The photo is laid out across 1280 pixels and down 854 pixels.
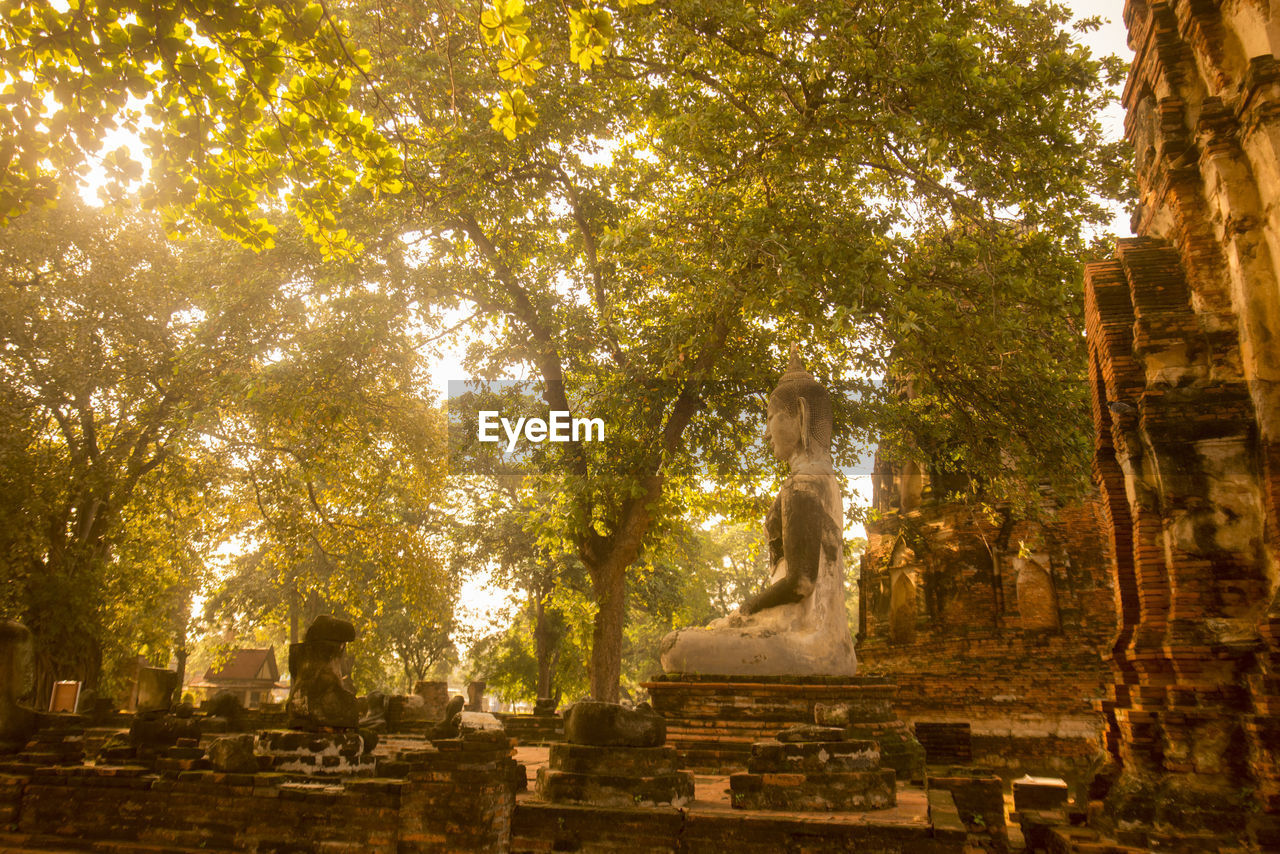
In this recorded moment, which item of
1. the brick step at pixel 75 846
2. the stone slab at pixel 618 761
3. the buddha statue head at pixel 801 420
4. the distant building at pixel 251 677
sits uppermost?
the buddha statue head at pixel 801 420

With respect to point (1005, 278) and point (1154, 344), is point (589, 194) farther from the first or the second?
point (1154, 344)

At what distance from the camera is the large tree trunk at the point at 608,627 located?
420 inches

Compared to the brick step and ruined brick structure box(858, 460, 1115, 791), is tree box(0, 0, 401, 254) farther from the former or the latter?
A: ruined brick structure box(858, 460, 1115, 791)

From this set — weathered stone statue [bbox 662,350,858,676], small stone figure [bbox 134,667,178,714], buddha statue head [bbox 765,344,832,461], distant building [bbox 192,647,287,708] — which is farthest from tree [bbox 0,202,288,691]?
distant building [bbox 192,647,287,708]

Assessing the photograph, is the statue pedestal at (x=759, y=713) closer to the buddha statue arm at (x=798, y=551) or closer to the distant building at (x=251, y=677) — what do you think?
the buddha statue arm at (x=798, y=551)

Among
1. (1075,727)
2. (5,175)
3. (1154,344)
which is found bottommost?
(1075,727)

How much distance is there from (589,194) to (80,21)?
7188 mm

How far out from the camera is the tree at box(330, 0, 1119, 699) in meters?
7.50

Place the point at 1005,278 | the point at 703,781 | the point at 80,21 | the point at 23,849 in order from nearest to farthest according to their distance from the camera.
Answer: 1. the point at 80,21
2. the point at 23,849
3. the point at 703,781
4. the point at 1005,278

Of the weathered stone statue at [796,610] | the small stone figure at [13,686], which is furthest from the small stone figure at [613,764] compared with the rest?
the small stone figure at [13,686]

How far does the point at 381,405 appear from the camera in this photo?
1386 cm

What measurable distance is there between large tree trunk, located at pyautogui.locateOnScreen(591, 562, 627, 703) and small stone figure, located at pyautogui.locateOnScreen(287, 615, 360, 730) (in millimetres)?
5076

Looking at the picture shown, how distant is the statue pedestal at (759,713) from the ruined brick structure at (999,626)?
5472 mm

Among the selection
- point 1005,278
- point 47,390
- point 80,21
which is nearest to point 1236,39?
point 1005,278
